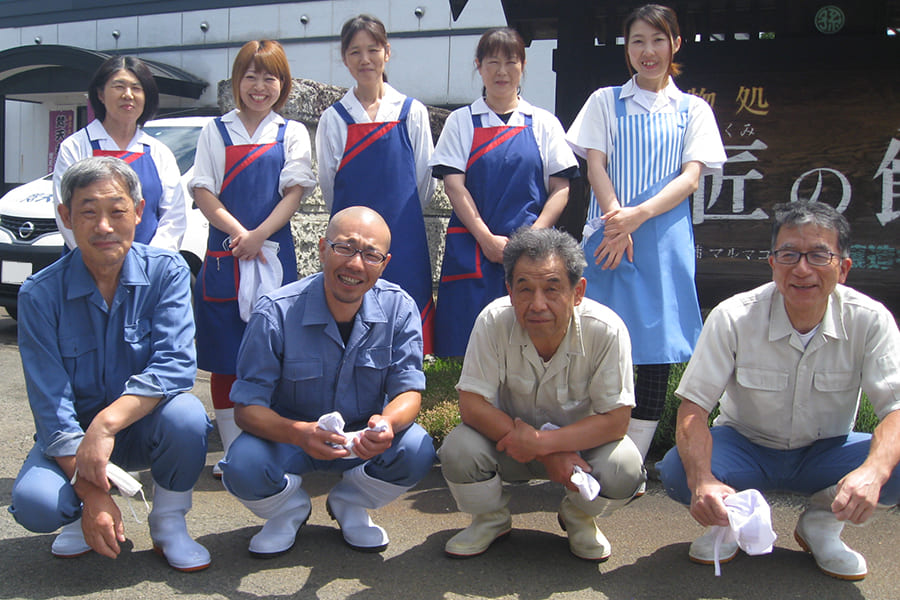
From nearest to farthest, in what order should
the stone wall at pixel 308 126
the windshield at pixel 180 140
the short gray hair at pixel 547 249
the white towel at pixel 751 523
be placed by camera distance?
1. the white towel at pixel 751 523
2. the short gray hair at pixel 547 249
3. the stone wall at pixel 308 126
4. the windshield at pixel 180 140

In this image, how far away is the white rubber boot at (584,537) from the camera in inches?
111

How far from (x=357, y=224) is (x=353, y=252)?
10cm

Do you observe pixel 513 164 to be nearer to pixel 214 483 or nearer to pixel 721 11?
pixel 214 483

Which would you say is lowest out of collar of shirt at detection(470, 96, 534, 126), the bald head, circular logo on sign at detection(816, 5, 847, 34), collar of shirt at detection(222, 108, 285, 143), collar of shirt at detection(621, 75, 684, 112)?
the bald head

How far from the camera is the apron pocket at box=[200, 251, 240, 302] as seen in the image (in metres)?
3.56

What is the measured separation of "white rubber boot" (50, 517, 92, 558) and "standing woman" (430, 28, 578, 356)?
165 cm

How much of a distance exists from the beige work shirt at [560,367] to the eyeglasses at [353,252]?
1.44 feet

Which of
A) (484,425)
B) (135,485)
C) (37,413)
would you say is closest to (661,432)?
(484,425)

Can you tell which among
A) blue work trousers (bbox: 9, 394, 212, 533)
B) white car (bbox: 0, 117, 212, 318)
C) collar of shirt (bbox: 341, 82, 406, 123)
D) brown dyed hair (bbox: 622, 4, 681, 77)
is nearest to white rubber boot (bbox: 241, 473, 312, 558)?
blue work trousers (bbox: 9, 394, 212, 533)

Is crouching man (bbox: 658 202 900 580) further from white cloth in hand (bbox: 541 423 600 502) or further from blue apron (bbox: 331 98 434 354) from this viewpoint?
blue apron (bbox: 331 98 434 354)

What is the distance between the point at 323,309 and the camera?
9.35 ft

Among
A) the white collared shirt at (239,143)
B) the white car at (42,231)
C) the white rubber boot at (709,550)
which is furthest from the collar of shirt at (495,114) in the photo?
the white car at (42,231)

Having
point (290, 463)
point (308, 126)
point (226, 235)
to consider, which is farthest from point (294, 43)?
point (290, 463)

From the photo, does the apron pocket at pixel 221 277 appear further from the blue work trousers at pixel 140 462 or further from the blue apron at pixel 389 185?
the blue work trousers at pixel 140 462
